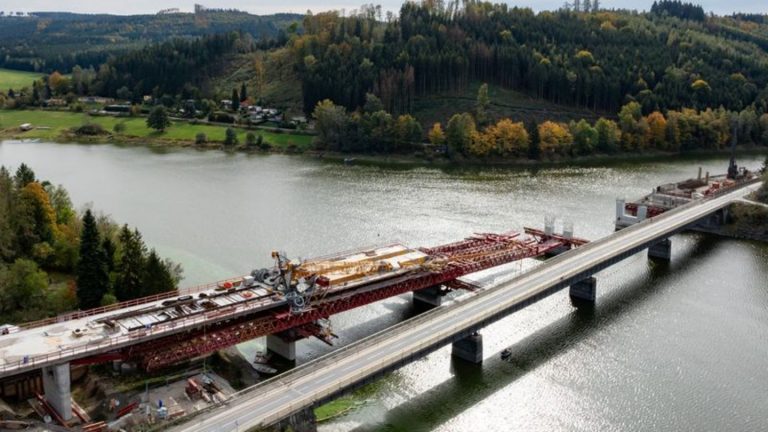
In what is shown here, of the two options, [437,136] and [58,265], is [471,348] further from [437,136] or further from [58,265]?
[437,136]

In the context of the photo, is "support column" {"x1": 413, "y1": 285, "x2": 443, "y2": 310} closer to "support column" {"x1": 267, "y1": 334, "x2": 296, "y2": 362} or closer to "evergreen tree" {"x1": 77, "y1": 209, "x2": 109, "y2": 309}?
"support column" {"x1": 267, "y1": 334, "x2": 296, "y2": 362}

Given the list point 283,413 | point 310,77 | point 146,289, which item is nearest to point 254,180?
point 310,77

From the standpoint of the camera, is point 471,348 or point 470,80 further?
point 470,80

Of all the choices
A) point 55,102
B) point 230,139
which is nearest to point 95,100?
point 55,102

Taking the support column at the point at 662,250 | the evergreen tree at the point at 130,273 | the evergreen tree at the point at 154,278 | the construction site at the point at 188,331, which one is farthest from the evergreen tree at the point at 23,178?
the support column at the point at 662,250

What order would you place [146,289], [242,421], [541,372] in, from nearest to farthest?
[242,421]
[541,372]
[146,289]

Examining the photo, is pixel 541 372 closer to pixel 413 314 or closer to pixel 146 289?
pixel 413 314
